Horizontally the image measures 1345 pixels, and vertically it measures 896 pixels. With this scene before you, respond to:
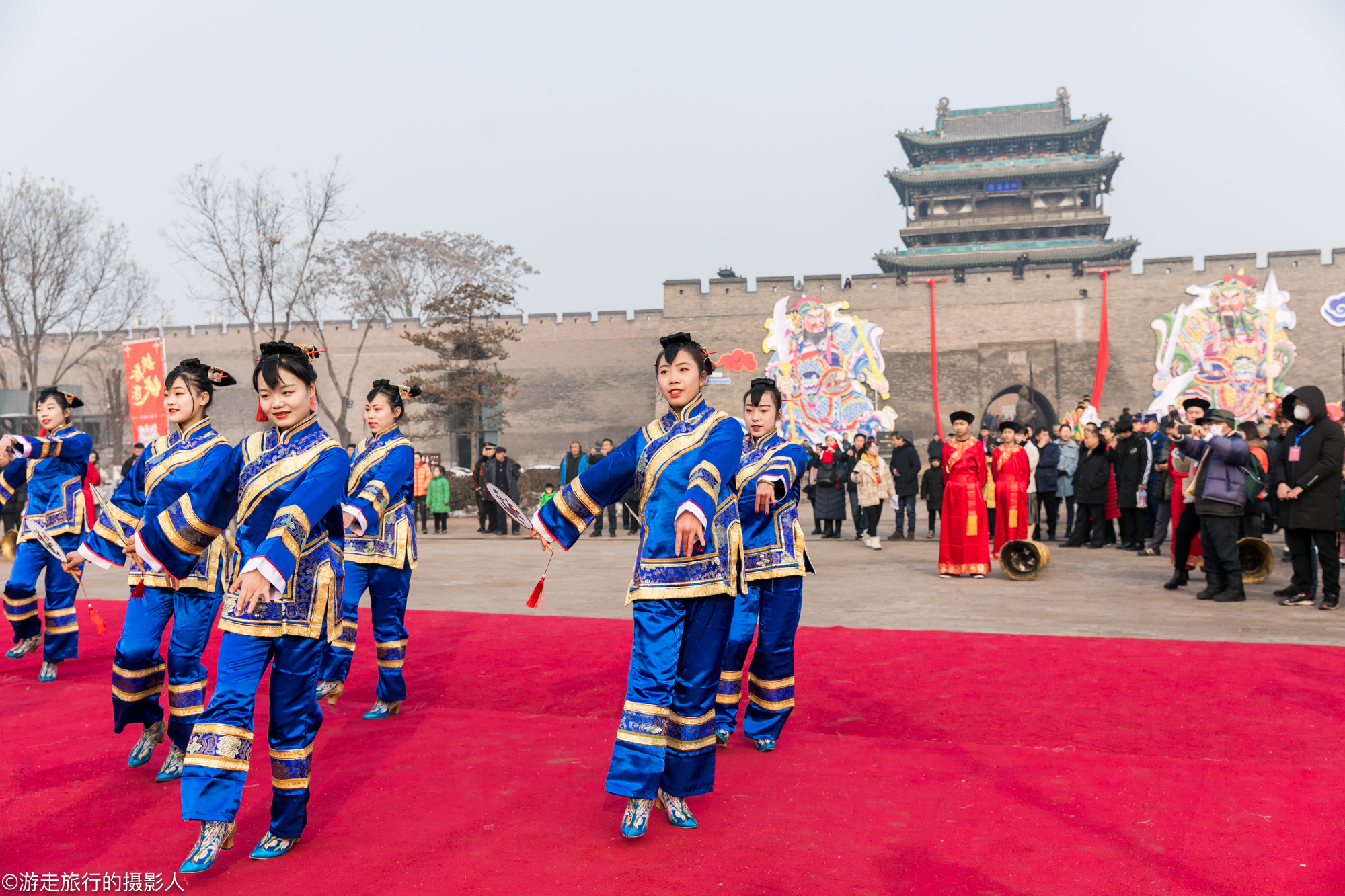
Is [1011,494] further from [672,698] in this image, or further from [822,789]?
[672,698]

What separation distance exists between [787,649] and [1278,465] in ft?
20.2

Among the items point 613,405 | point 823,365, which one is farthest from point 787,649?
point 613,405

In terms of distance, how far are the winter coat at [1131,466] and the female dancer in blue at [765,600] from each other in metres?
7.18

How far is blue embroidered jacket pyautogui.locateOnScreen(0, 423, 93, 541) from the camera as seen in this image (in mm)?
4777

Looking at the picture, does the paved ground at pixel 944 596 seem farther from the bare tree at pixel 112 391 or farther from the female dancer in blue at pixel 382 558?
the bare tree at pixel 112 391

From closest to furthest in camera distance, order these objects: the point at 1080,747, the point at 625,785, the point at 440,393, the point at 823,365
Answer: the point at 625,785 < the point at 1080,747 < the point at 440,393 < the point at 823,365

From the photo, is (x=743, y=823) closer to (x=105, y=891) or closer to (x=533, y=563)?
(x=105, y=891)

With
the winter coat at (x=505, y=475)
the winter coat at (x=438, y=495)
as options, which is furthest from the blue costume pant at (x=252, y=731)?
the winter coat at (x=438, y=495)

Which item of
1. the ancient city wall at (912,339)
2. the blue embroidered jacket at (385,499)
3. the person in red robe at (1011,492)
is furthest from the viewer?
the ancient city wall at (912,339)

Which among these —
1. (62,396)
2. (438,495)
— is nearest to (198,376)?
(62,396)

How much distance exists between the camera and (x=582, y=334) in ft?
108

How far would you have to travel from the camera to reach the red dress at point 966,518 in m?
7.98

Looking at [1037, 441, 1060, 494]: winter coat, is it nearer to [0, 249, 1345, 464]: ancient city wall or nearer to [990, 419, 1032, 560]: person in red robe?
[990, 419, 1032, 560]: person in red robe

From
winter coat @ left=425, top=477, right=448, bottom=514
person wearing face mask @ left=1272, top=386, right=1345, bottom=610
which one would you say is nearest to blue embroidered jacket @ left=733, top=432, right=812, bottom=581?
person wearing face mask @ left=1272, top=386, right=1345, bottom=610
